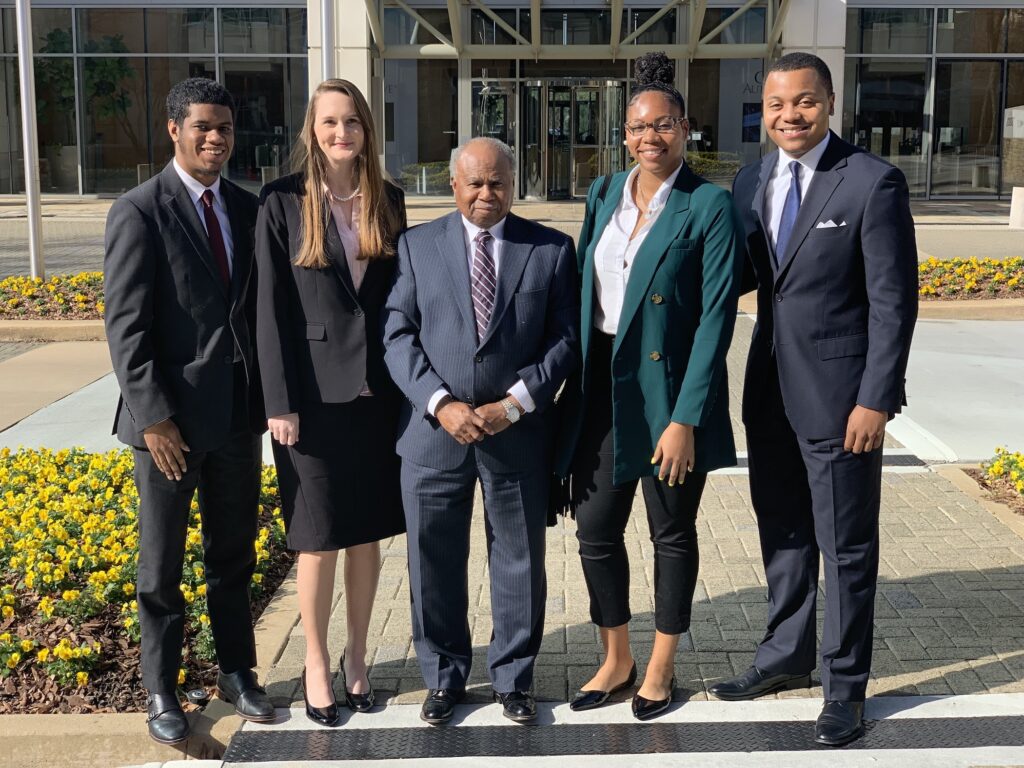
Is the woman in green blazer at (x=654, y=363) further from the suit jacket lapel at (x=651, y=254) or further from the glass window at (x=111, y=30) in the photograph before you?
the glass window at (x=111, y=30)

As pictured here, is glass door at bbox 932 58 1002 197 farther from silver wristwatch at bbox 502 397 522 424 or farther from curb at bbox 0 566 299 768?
curb at bbox 0 566 299 768

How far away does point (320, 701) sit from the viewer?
152 inches

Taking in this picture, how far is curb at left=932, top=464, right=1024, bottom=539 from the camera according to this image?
585 centimetres

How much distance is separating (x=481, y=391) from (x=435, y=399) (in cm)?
16

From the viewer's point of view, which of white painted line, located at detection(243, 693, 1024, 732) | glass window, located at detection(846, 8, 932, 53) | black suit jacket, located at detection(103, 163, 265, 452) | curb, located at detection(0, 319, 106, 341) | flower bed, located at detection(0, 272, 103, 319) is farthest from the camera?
glass window, located at detection(846, 8, 932, 53)

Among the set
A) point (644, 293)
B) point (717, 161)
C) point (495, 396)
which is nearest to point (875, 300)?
point (644, 293)

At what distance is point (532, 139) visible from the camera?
24375 mm

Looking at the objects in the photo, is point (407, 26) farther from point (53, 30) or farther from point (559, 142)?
point (53, 30)

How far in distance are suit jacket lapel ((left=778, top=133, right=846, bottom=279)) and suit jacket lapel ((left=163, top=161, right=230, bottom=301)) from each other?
1.70 metres

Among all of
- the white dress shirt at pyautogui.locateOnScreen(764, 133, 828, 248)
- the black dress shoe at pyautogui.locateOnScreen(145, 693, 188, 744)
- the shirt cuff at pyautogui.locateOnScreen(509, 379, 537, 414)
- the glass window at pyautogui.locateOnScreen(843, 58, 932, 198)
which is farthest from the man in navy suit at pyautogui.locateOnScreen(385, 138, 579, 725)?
the glass window at pyautogui.locateOnScreen(843, 58, 932, 198)

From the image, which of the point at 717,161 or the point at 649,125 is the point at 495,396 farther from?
the point at 717,161

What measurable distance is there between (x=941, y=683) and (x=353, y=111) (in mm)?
2686

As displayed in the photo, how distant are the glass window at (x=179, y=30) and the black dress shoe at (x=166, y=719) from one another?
937 inches

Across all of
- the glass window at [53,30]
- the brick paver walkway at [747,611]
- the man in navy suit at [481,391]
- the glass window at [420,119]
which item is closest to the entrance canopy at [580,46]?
the glass window at [420,119]
